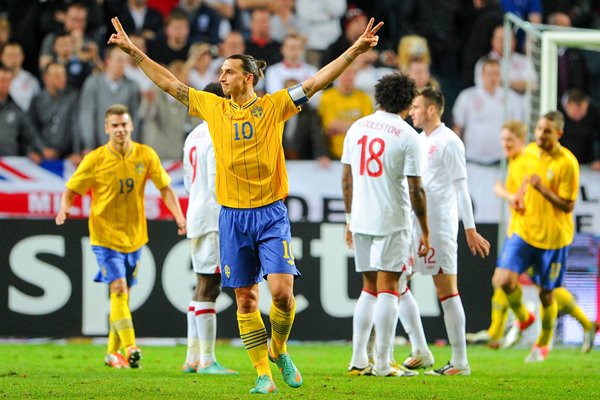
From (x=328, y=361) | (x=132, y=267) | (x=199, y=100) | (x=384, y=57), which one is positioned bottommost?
(x=328, y=361)

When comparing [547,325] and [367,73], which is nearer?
[547,325]

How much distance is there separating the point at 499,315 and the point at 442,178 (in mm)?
3794

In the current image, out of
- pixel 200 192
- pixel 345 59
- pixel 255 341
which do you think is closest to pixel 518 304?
pixel 200 192

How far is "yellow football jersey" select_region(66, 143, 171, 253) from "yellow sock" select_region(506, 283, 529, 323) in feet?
13.3

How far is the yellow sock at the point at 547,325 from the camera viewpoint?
12.3 m

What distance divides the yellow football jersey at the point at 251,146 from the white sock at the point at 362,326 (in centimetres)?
184

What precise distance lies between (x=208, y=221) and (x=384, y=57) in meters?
7.92

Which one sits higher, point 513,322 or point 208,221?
point 208,221

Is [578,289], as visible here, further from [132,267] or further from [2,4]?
[2,4]

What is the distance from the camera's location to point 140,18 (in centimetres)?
1777

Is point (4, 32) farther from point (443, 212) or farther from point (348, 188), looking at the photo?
point (443, 212)

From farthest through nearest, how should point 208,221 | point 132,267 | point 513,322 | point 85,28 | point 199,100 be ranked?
1. point 85,28
2. point 513,322
3. point 132,267
4. point 208,221
5. point 199,100

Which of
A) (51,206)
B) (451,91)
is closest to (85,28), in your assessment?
(51,206)

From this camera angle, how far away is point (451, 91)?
17.7 meters
